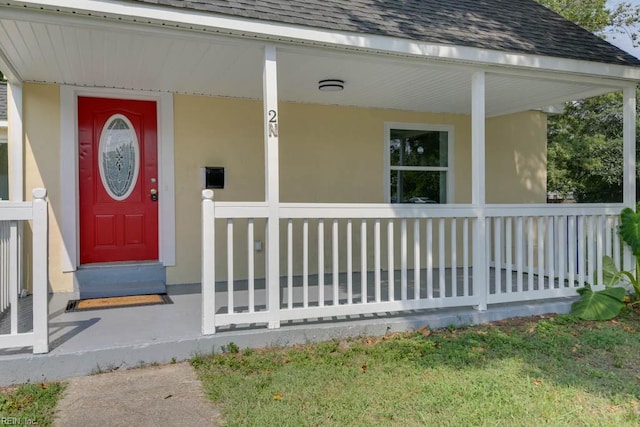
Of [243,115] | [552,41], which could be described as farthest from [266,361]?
[552,41]

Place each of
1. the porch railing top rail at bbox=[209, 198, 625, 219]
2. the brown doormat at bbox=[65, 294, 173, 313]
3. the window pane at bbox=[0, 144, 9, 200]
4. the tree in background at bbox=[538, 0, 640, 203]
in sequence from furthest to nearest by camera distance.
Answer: the tree in background at bbox=[538, 0, 640, 203] → the window pane at bbox=[0, 144, 9, 200] → the brown doormat at bbox=[65, 294, 173, 313] → the porch railing top rail at bbox=[209, 198, 625, 219]

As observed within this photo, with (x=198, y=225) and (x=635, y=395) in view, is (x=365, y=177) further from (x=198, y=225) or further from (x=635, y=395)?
(x=635, y=395)

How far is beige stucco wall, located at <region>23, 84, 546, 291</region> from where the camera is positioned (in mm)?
4852

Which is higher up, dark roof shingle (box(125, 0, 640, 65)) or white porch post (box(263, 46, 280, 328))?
dark roof shingle (box(125, 0, 640, 65))

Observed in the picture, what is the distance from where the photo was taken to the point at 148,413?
263cm

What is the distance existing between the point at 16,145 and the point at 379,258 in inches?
152

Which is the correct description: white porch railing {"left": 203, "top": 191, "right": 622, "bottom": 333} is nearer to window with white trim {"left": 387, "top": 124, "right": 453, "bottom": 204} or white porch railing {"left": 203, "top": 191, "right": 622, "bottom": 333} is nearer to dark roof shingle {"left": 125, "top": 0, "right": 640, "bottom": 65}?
window with white trim {"left": 387, "top": 124, "right": 453, "bottom": 204}

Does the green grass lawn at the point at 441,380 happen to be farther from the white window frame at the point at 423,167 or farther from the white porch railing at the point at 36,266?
the white window frame at the point at 423,167

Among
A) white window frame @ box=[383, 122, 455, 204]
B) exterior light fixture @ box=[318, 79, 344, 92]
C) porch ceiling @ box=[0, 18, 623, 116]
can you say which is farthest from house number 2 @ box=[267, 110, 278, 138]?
white window frame @ box=[383, 122, 455, 204]

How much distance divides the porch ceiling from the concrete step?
2.00 metres

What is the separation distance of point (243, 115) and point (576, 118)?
14.5m

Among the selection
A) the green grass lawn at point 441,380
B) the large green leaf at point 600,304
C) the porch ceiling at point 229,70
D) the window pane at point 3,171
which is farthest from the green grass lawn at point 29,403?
the large green leaf at point 600,304

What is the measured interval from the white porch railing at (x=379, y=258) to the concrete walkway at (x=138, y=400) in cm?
51

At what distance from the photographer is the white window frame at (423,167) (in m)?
6.39
